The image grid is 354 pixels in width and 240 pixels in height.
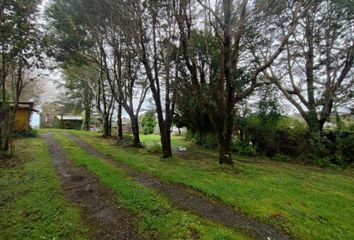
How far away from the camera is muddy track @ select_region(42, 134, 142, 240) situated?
4387 mm

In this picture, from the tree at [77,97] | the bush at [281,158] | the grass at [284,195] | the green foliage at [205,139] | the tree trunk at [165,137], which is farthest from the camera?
the tree at [77,97]

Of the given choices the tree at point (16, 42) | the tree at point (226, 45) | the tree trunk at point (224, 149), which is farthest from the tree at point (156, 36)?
the tree at point (16, 42)

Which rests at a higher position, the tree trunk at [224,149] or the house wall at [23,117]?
the house wall at [23,117]

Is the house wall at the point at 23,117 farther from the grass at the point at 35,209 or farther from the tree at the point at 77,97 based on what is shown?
the grass at the point at 35,209

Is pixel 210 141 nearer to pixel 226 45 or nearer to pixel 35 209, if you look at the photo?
pixel 226 45

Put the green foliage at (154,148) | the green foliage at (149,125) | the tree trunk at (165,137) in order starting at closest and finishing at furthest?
the tree trunk at (165,137) → the green foliage at (154,148) → the green foliage at (149,125)

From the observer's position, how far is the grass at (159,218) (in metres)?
4.27

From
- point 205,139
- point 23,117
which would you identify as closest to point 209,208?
point 205,139

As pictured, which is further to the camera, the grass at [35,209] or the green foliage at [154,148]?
the green foliage at [154,148]

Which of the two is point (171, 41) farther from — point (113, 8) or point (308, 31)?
point (308, 31)

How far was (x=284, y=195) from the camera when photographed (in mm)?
6492

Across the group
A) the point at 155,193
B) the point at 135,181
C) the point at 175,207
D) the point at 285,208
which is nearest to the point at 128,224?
the point at 175,207

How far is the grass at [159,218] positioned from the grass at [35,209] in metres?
1.15

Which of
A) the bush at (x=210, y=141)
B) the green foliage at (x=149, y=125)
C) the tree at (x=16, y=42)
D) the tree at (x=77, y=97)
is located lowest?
the bush at (x=210, y=141)
